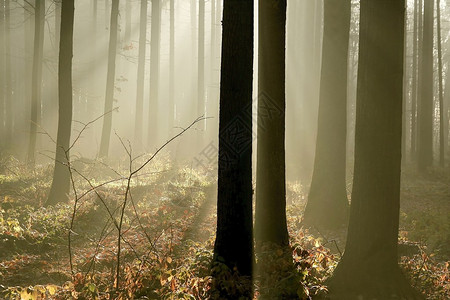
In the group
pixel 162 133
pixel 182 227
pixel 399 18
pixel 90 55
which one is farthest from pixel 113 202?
pixel 90 55

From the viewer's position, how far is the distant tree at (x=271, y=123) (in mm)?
5824

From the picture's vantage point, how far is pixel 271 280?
5.12 m

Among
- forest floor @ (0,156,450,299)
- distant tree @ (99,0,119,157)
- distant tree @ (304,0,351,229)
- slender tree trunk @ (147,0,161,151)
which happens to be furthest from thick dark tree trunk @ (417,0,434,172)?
distant tree @ (99,0,119,157)

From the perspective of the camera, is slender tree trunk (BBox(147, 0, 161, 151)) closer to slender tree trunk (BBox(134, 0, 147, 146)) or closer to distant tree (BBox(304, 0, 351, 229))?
slender tree trunk (BBox(134, 0, 147, 146))

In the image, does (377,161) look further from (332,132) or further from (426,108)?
(426,108)

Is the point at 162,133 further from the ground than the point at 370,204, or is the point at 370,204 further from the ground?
the point at 162,133

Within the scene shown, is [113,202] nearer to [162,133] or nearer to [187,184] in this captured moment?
[187,184]

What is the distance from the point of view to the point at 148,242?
767cm

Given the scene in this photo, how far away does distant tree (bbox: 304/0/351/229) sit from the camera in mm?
A: 9062

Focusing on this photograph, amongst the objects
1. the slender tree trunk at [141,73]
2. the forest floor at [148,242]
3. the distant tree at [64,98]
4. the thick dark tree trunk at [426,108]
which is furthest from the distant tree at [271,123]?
the slender tree trunk at [141,73]

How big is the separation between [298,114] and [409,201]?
13753mm

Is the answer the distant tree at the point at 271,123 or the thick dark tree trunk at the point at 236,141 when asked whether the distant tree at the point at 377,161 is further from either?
the thick dark tree trunk at the point at 236,141

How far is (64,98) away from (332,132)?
776 centimetres

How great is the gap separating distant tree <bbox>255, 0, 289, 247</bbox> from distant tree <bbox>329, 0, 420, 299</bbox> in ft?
3.93
